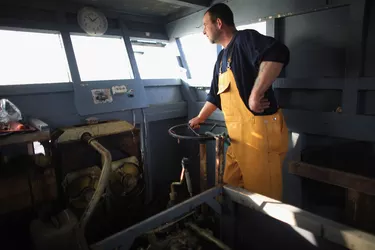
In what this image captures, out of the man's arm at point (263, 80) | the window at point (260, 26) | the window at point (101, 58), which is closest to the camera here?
the man's arm at point (263, 80)

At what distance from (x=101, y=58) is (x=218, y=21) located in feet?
4.86

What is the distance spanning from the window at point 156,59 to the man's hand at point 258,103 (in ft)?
5.71

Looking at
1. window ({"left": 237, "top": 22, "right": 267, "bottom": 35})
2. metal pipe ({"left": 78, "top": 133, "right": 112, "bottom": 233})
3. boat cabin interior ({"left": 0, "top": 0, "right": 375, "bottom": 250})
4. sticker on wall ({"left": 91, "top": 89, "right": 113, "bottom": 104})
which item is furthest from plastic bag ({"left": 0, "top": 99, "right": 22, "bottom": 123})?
window ({"left": 237, "top": 22, "right": 267, "bottom": 35})

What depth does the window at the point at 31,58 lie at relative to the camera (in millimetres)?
2096

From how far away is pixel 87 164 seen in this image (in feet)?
6.83

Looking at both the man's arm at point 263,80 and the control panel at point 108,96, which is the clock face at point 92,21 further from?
the man's arm at point 263,80

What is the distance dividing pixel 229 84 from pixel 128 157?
3.83 ft

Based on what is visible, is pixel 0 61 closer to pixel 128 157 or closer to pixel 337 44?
pixel 128 157

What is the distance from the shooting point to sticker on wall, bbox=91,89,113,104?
242cm

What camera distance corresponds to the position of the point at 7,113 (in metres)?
1.75

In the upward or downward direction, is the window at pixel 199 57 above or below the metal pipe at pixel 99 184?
above

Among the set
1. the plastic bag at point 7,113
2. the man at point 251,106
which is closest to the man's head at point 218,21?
the man at point 251,106

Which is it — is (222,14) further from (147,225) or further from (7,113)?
(7,113)

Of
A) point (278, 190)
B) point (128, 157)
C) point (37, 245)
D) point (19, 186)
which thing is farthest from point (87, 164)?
point (278, 190)
